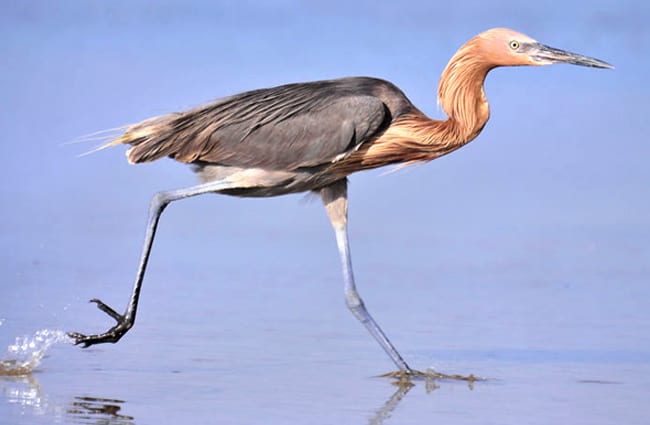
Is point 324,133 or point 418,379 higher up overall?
point 324,133

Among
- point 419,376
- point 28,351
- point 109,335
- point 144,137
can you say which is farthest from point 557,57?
point 28,351

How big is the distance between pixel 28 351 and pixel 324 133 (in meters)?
2.06

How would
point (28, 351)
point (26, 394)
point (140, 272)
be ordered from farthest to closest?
point (140, 272)
point (28, 351)
point (26, 394)

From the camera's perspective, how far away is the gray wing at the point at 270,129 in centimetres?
921

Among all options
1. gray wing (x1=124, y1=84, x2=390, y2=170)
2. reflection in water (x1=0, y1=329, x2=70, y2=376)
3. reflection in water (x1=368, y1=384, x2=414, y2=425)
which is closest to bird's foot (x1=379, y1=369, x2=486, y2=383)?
reflection in water (x1=368, y1=384, x2=414, y2=425)

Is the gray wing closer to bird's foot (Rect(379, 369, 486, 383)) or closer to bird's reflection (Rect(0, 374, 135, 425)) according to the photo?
bird's foot (Rect(379, 369, 486, 383))

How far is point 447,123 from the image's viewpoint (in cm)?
958

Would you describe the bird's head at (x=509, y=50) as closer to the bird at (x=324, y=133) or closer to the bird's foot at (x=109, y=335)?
the bird at (x=324, y=133)

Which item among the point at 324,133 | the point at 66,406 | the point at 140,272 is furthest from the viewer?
the point at 324,133

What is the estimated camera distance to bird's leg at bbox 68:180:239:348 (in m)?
8.88

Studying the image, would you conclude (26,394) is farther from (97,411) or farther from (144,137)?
(144,137)

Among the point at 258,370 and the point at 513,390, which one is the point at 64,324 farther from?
the point at 513,390

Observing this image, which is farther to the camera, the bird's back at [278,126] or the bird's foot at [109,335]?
the bird's back at [278,126]

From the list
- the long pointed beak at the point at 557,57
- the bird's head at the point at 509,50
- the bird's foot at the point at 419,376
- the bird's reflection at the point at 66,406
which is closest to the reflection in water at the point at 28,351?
the bird's reflection at the point at 66,406
